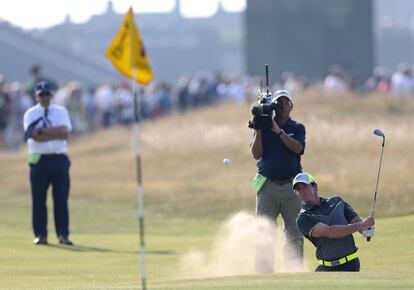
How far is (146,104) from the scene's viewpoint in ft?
175

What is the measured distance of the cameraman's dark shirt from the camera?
15.4m

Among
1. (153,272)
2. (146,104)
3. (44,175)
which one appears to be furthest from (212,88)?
(153,272)

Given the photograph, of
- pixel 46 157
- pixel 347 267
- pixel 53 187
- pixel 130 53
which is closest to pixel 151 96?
pixel 53 187

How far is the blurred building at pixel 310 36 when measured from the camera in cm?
4888

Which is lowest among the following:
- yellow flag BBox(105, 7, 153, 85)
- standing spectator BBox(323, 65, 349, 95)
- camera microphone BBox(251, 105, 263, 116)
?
standing spectator BBox(323, 65, 349, 95)

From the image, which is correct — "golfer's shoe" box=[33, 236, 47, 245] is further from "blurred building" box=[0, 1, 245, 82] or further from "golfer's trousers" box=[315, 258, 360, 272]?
"blurred building" box=[0, 1, 245, 82]

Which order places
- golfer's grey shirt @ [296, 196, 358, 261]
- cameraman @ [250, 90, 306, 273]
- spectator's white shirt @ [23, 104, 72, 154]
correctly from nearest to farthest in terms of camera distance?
golfer's grey shirt @ [296, 196, 358, 261], cameraman @ [250, 90, 306, 273], spectator's white shirt @ [23, 104, 72, 154]

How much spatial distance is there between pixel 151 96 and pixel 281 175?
38.6 m

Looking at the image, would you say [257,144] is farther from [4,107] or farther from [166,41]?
[166,41]

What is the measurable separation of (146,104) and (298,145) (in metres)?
38.3

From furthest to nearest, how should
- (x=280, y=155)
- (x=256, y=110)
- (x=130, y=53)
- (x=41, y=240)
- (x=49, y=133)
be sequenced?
(x=41, y=240)
(x=49, y=133)
(x=280, y=155)
(x=256, y=110)
(x=130, y=53)

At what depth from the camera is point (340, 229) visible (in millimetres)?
14203

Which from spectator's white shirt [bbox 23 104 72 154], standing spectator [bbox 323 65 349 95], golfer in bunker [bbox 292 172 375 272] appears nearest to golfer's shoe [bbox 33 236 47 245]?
spectator's white shirt [bbox 23 104 72 154]

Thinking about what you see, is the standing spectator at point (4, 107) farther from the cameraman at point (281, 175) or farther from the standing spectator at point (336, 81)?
the cameraman at point (281, 175)
